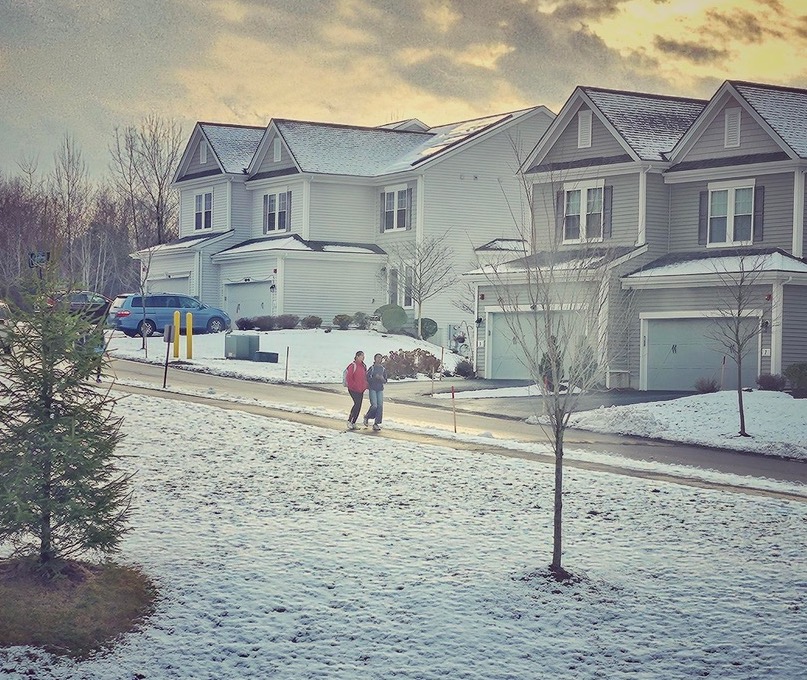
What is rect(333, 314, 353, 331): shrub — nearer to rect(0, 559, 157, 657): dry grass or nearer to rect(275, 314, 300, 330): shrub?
rect(275, 314, 300, 330): shrub

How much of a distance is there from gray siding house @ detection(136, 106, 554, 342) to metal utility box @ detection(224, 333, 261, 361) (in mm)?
8755

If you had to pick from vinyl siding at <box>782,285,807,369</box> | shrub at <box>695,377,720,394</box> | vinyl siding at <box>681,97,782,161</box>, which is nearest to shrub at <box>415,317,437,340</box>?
vinyl siding at <box>681,97,782,161</box>

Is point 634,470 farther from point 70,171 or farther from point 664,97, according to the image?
point 70,171

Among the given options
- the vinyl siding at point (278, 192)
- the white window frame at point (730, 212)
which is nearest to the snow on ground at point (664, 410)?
the white window frame at point (730, 212)

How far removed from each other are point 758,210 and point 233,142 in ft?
97.0

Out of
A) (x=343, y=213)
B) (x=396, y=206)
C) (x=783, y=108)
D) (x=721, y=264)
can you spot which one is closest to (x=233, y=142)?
(x=343, y=213)

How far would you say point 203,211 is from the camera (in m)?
57.1

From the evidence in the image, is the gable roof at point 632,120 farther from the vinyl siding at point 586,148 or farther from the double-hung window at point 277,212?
the double-hung window at point 277,212

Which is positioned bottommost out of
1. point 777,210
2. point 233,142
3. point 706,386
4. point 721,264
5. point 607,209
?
point 706,386

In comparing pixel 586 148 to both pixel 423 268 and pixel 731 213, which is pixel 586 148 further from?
pixel 423 268

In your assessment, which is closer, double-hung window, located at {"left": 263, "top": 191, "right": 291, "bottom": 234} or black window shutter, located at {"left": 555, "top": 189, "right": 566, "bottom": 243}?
black window shutter, located at {"left": 555, "top": 189, "right": 566, "bottom": 243}

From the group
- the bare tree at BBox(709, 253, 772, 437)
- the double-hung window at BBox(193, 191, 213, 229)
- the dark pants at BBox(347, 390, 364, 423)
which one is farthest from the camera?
the double-hung window at BBox(193, 191, 213, 229)

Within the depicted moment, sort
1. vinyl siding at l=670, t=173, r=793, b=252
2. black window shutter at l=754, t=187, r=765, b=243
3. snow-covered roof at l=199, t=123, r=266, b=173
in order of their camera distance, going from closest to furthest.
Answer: vinyl siding at l=670, t=173, r=793, b=252 < black window shutter at l=754, t=187, r=765, b=243 < snow-covered roof at l=199, t=123, r=266, b=173

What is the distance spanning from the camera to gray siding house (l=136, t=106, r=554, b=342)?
49375mm
